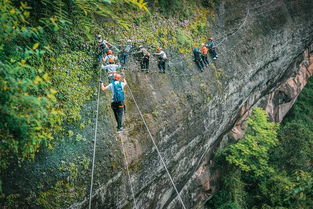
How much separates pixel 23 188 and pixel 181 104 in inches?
268

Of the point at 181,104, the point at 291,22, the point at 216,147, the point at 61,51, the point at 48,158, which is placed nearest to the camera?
the point at 48,158

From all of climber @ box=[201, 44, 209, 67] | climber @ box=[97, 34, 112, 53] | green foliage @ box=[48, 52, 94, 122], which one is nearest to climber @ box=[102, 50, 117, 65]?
climber @ box=[97, 34, 112, 53]

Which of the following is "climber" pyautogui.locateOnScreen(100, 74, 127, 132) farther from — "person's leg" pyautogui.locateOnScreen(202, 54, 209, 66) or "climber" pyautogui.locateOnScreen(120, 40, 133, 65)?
"person's leg" pyautogui.locateOnScreen(202, 54, 209, 66)

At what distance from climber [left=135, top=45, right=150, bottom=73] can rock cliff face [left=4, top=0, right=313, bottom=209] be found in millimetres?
336

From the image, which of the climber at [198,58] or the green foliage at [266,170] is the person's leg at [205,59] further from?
the green foliage at [266,170]

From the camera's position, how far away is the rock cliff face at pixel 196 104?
8516 millimetres

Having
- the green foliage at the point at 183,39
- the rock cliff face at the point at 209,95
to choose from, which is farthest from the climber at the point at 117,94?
the green foliage at the point at 183,39

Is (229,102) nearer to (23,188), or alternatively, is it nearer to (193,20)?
(193,20)

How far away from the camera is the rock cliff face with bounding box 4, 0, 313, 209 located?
8.52 m

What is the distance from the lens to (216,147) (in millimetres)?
16781

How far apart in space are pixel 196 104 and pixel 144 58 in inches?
133

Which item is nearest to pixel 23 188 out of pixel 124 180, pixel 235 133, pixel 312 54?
pixel 124 180

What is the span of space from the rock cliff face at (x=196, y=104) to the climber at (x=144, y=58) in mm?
336

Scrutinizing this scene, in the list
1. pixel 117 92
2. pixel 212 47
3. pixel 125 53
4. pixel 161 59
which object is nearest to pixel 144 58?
pixel 125 53
